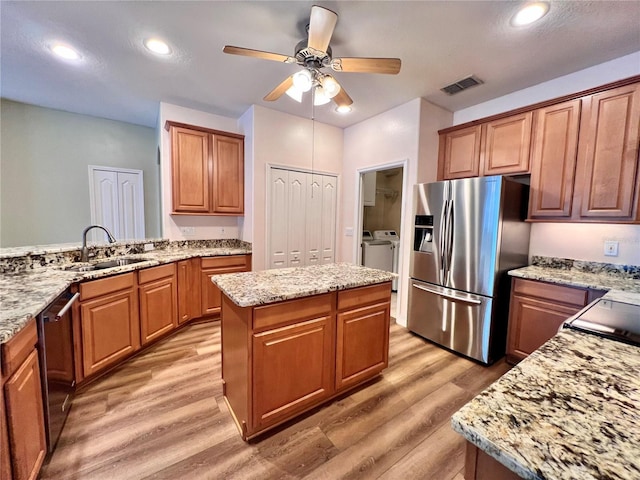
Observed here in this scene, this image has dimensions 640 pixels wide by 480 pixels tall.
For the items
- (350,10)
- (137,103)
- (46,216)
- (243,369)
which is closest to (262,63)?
(350,10)

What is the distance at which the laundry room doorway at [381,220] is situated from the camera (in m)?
4.02

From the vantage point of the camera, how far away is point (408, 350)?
269cm

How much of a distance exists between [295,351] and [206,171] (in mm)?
2615

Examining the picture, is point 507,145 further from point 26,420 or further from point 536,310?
point 26,420

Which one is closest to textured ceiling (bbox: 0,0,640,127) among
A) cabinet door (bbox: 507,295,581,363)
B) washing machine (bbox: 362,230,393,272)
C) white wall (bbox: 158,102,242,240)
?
white wall (bbox: 158,102,242,240)

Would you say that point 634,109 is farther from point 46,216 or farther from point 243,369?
point 46,216

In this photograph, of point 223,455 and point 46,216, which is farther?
point 46,216

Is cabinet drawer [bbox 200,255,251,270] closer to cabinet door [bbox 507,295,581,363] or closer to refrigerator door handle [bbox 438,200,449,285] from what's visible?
refrigerator door handle [bbox 438,200,449,285]

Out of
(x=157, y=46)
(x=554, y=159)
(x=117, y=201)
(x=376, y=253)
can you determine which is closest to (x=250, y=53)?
(x=157, y=46)

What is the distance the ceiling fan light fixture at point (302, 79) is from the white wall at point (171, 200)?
2.00 metres

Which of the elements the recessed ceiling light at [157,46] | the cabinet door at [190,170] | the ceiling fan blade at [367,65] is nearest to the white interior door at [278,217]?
the cabinet door at [190,170]

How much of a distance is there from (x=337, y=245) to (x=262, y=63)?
251cm

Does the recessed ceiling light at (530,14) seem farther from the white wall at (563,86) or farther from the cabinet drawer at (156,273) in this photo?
the cabinet drawer at (156,273)

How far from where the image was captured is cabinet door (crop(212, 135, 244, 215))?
11.1ft
